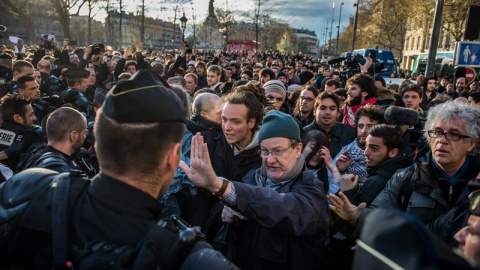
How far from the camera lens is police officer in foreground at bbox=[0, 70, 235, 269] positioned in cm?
118

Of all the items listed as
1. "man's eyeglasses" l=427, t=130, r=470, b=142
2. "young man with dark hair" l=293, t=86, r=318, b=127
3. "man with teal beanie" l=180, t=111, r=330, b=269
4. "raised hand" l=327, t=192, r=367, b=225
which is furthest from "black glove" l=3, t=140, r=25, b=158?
"man's eyeglasses" l=427, t=130, r=470, b=142

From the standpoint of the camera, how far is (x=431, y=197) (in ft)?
7.88

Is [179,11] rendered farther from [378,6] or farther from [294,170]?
[294,170]

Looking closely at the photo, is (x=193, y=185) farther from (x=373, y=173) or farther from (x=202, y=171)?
(x=373, y=173)

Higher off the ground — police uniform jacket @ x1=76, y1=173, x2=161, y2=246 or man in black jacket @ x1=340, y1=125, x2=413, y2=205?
police uniform jacket @ x1=76, y1=173, x2=161, y2=246

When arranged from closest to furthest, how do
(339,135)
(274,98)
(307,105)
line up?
1. (339,135)
2. (274,98)
3. (307,105)

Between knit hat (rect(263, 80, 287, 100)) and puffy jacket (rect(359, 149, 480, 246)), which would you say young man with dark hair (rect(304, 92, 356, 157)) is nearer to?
knit hat (rect(263, 80, 287, 100))

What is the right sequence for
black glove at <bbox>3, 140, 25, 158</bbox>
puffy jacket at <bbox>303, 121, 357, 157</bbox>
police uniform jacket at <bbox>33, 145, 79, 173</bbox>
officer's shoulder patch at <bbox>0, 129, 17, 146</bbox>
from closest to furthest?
1. police uniform jacket at <bbox>33, 145, 79, 173</bbox>
2. black glove at <bbox>3, 140, 25, 158</bbox>
3. officer's shoulder patch at <bbox>0, 129, 17, 146</bbox>
4. puffy jacket at <bbox>303, 121, 357, 157</bbox>

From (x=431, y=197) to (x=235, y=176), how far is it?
142cm

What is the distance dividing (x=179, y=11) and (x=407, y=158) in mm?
35816

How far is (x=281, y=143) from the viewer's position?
2400 millimetres

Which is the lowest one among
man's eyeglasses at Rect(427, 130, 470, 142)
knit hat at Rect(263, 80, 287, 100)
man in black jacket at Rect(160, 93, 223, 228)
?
man in black jacket at Rect(160, 93, 223, 228)

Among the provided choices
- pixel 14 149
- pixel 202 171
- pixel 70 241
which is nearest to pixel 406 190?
pixel 202 171

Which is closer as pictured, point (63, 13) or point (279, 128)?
point (279, 128)
